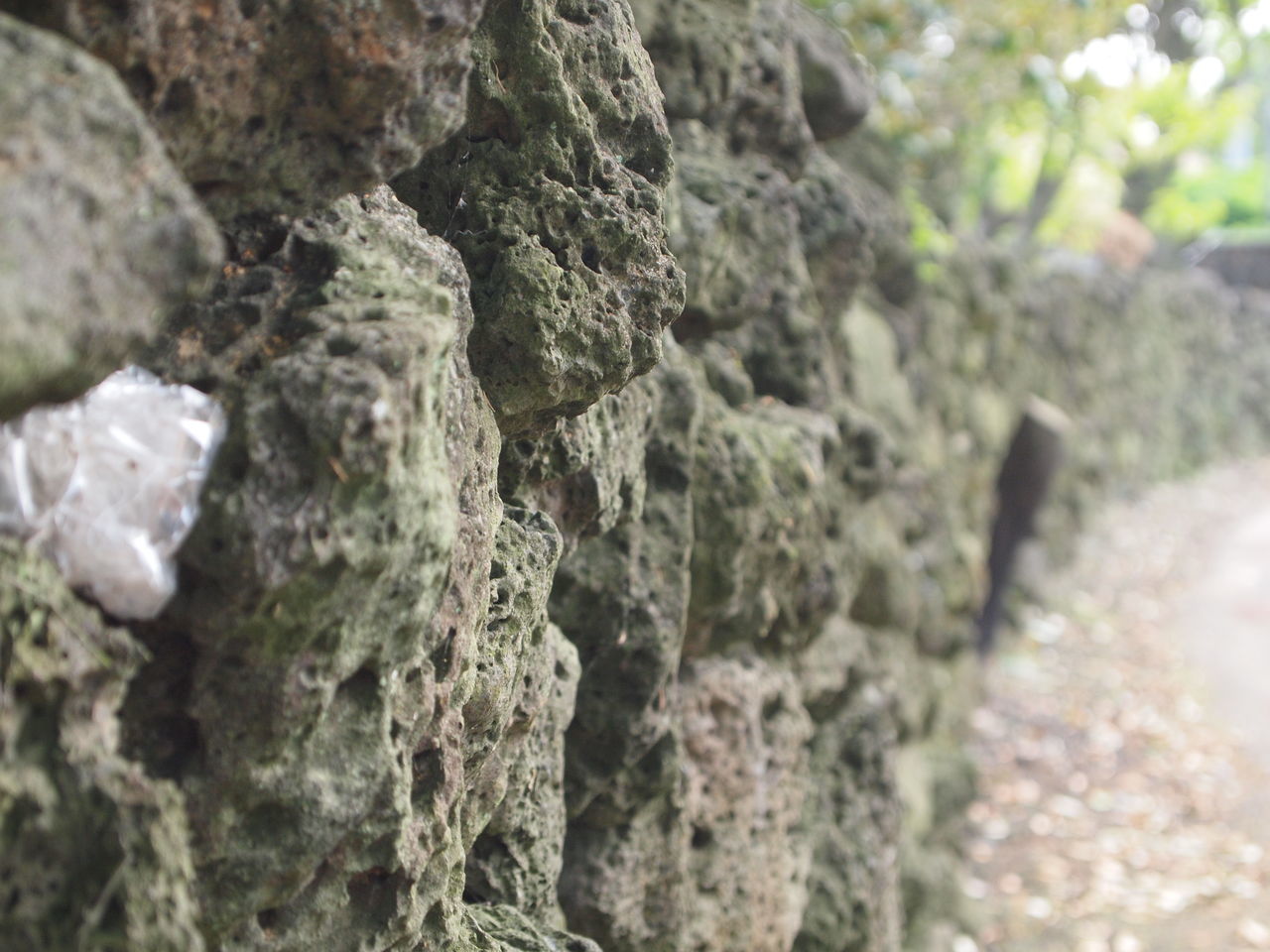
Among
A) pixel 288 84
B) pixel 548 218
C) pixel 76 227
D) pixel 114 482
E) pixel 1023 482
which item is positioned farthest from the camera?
pixel 1023 482

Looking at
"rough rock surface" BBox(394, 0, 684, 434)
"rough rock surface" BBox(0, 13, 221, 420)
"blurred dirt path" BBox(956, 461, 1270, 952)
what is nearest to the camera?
"rough rock surface" BBox(0, 13, 221, 420)

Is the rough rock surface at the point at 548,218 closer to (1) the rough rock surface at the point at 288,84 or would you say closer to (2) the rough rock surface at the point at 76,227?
(1) the rough rock surface at the point at 288,84

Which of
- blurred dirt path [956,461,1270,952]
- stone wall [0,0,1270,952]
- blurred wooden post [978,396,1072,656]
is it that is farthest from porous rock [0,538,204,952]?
blurred wooden post [978,396,1072,656]

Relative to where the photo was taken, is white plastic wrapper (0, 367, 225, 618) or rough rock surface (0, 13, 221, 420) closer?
rough rock surface (0, 13, 221, 420)

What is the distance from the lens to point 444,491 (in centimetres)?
Answer: 122

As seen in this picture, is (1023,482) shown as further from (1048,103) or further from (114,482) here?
(114,482)

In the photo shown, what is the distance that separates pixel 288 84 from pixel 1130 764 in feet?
18.7

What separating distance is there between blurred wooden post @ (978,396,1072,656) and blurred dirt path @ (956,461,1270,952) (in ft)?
1.32

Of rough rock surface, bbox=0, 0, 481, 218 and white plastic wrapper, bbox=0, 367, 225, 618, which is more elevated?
rough rock surface, bbox=0, 0, 481, 218

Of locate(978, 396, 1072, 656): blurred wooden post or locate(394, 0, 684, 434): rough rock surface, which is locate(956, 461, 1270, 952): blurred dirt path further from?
locate(394, 0, 684, 434): rough rock surface

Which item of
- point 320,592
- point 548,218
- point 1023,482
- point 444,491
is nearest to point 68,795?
point 320,592

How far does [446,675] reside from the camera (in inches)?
54.2

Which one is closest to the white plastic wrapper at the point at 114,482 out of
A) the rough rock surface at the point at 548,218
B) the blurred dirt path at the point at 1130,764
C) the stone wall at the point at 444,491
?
the stone wall at the point at 444,491

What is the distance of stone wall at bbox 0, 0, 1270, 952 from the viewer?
1.00m
